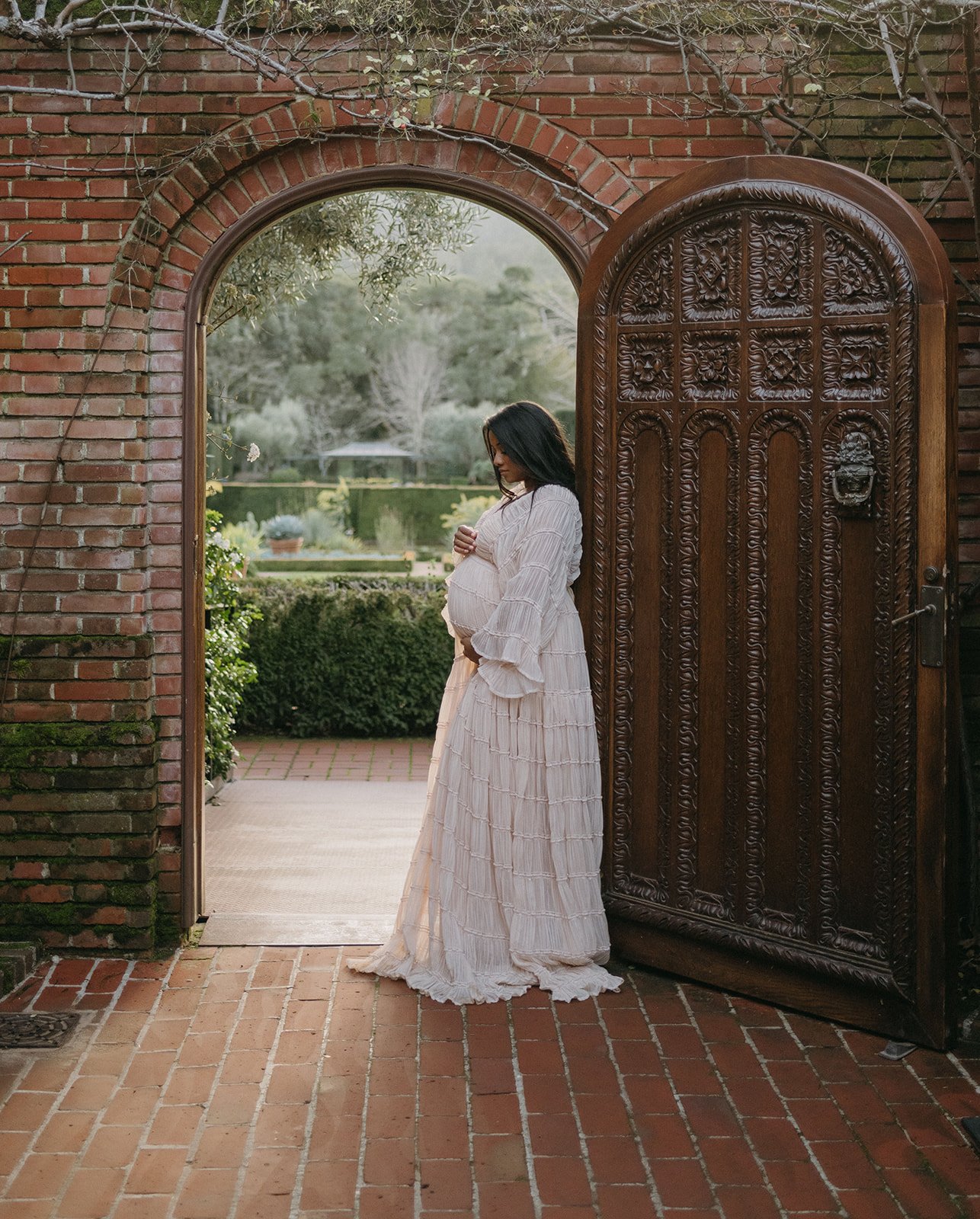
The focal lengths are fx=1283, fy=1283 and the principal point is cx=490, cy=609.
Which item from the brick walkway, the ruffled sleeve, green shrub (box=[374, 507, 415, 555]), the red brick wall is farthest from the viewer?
green shrub (box=[374, 507, 415, 555])

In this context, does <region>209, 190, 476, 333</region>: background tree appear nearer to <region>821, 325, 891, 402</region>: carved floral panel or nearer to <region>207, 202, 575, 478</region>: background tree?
<region>821, 325, 891, 402</region>: carved floral panel

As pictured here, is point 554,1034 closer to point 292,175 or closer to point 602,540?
point 602,540

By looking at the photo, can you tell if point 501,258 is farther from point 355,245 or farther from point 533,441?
point 533,441

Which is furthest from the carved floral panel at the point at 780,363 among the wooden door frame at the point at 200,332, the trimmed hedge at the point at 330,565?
the trimmed hedge at the point at 330,565

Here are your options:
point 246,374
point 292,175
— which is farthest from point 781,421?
point 246,374

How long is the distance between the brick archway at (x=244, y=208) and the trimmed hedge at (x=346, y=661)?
4.82m

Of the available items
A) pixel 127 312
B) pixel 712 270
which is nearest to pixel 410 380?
pixel 127 312

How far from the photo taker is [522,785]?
14.6 ft

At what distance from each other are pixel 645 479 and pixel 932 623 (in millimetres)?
1133

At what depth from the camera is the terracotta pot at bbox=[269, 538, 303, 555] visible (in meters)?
20.1

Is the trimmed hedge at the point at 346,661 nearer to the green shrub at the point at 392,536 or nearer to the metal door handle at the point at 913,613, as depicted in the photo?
the metal door handle at the point at 913,613

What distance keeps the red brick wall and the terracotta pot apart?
15.2 meters

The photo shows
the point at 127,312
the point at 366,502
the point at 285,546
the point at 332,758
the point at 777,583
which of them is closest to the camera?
the point at 777,583

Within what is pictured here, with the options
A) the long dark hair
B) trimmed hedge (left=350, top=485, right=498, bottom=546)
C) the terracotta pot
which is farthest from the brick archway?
trimmed hedge (left=350, top=485, right=498, bottom=546)
